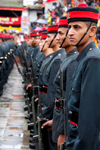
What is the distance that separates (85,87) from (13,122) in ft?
15.8

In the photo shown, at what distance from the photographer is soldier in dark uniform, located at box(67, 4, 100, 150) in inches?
74.3

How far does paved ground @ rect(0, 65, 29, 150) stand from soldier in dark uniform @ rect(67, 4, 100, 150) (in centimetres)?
306

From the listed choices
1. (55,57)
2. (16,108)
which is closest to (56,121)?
(55,57)

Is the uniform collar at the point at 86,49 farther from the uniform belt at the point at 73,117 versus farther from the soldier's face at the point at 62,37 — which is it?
the soldier's face at the point at 62,37

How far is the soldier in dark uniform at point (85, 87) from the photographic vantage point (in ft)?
6.19

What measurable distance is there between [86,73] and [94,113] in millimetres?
264

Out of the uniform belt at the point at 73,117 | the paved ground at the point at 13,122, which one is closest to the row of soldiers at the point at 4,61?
the paved ground at the point at 13,122

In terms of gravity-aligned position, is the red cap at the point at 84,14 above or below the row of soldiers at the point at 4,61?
above

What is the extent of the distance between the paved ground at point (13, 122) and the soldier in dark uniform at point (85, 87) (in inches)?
120

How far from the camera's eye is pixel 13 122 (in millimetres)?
6543

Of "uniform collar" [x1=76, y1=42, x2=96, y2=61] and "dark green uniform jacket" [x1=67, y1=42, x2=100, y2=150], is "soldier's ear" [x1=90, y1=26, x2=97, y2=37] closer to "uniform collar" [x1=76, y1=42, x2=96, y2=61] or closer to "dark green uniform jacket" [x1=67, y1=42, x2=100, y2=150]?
"uniform collar" [x1=76, y1=42, x2=96, y2=61]

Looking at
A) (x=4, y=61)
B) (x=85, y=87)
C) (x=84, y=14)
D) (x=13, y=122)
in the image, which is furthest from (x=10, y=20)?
(x=85, y=87)

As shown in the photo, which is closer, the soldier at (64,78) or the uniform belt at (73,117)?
the uniform belt at (73,117)

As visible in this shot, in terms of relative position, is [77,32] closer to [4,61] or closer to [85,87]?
[85,87]
